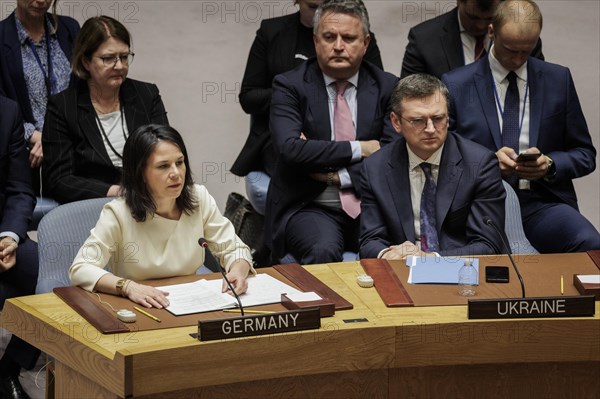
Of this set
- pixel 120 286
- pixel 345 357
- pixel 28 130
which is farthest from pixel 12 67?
pixel 345 357

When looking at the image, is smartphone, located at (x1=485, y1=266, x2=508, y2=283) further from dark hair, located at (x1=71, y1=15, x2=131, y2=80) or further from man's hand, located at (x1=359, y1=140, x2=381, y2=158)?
dark hair, located at (x1=71, y1=15, x2=131, y2=80)

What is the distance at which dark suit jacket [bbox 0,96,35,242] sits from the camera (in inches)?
174

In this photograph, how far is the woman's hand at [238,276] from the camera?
3516 mm

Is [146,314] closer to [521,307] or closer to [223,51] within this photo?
[521,307]

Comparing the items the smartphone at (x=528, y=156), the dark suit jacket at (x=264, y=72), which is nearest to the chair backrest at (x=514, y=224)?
the smartphone at (x=528, y=156)

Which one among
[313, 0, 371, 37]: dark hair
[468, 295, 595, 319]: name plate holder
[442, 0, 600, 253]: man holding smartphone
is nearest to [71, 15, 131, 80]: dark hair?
[313, 0, 371, 37]: dark hair

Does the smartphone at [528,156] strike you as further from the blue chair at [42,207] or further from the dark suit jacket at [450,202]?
the blue chair at [42,207]

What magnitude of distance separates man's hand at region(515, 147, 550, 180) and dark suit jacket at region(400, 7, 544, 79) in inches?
27.2

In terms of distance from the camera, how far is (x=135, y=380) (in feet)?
9.66

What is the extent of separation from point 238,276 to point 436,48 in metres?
1.99

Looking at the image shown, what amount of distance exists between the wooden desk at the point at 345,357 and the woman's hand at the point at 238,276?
0.35 meters

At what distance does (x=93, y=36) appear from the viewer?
471 cm

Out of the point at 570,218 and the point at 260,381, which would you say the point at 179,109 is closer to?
the point at 570,218

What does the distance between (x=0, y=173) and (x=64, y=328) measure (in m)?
1.46
